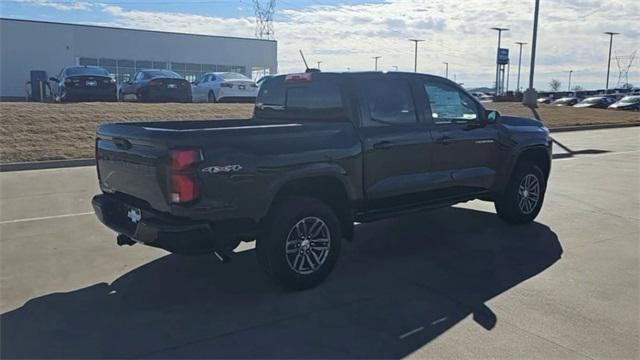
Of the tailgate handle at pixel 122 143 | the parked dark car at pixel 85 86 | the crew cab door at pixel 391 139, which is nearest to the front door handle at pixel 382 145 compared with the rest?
the crew cab door at pixel 391 139

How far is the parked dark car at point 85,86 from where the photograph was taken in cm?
2016

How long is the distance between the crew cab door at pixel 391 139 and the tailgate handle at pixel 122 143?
82.0 inches

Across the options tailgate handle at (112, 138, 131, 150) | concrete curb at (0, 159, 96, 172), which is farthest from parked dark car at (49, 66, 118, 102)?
tailgate handle at (112, 138, 131, 150)

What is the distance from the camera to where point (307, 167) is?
4750 millimetres

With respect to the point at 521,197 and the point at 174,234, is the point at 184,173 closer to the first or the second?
the point at 174,234

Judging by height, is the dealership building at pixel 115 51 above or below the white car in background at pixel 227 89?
above

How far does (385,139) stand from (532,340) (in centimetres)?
231

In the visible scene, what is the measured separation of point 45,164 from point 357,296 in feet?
31.1

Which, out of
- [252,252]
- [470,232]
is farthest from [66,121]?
[470,232]

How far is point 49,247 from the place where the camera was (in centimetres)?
607

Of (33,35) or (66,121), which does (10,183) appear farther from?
(33,35)

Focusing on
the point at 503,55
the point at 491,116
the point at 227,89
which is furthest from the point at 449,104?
the point at 503,55

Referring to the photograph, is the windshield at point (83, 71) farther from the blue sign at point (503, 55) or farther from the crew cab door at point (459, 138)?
the blue sign at point (503, 55)

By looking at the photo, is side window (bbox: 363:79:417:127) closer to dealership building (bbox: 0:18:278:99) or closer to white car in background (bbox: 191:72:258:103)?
white car in background (bbox: 191:72:258:103)
